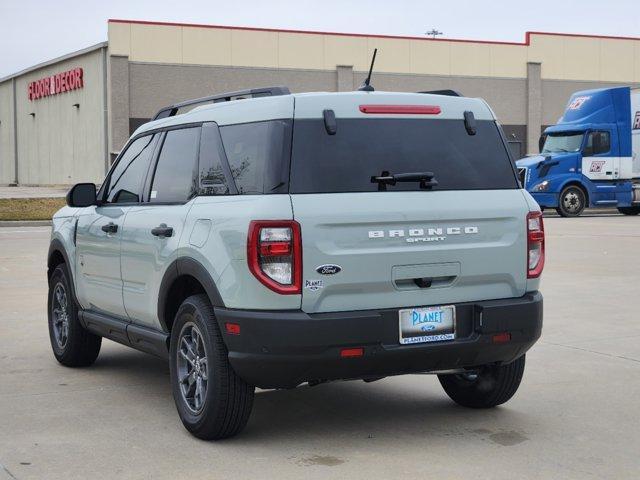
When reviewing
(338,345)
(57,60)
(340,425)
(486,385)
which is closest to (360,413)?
(340,425)

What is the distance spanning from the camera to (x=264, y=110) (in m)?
5.80

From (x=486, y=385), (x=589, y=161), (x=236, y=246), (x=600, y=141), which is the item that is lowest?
(x=486, y=385)

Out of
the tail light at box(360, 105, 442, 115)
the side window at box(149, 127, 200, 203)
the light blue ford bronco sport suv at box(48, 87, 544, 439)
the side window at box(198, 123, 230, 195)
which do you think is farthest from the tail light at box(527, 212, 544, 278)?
the side window at box(149, 127, 200, 203)

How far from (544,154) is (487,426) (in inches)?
1048

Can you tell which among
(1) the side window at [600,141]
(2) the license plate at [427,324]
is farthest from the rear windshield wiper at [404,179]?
(1) the side window at [600,141]

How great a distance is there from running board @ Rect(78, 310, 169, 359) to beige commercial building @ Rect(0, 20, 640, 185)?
1658 inches

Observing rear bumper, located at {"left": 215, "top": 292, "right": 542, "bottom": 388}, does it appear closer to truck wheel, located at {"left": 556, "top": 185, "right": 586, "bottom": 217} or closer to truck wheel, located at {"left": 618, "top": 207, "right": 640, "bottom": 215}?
Answer: truck wheel, located at {"left": 556, "top": 185, "right": 586, "bottom": 217}

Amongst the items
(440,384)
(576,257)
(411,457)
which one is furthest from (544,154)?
(411,457)

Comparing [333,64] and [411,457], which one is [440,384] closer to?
[411,457]

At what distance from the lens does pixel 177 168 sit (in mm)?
6590

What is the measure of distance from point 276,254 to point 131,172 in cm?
232

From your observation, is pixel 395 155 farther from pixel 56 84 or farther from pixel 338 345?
pixel 56 84

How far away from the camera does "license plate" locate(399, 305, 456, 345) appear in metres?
5.62

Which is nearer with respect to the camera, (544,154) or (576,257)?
(576,257)
